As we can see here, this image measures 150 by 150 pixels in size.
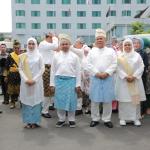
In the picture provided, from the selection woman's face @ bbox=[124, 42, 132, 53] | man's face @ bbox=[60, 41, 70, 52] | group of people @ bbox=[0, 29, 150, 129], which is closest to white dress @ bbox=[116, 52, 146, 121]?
Answer: group of people @ bbox=[0, 29, 150, 129]

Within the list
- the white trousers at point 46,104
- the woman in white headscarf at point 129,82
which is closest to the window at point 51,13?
the white trousers at point 46,104

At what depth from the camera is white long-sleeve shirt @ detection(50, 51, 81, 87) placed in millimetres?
8617

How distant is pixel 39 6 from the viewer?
6881 centimetres

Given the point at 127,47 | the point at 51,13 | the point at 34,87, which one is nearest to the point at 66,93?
the point at 34,87

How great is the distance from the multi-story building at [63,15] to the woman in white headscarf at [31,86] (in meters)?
59.6

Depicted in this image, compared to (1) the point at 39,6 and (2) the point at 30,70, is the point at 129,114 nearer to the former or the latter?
(2) the point at 30,70

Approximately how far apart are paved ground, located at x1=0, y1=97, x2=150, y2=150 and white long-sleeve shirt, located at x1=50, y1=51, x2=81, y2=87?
991 mm

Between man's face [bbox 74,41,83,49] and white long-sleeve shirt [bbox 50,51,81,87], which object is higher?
man's face [bbox 74,41,83,49]

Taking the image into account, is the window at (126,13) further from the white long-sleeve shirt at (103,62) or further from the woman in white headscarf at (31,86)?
the woman in white headscarf at (31,86)

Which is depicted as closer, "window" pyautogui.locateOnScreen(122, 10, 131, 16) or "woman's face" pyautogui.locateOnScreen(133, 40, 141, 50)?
"woman's face" pyautogui.locateOnScreen(133, 40, 141, 50)

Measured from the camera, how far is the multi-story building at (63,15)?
6831 centimetres

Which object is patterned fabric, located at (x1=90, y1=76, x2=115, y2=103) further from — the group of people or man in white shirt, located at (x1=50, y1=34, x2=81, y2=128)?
man in white shirt, located at (x1=50, y1=34, x2=81, y2=128)

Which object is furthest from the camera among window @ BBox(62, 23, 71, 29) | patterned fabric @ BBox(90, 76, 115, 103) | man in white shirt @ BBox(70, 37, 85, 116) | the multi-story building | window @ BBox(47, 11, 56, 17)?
window @ BBox(47, 11, 56, 17)

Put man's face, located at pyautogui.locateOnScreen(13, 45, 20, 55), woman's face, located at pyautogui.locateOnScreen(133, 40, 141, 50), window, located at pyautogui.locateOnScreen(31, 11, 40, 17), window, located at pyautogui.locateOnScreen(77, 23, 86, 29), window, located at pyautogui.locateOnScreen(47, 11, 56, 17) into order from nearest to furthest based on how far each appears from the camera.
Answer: woman's face, located at pyautogui.locateOnScreen(133, 40, 141, 50) → man's face, located at pyautogui.locateOnScreen(13, 45, 20, 55) → window, located at pyautogui.locateOnScreen(77, 23, 86, 29) → window, located at pyautogui.locateOnScreen(47, 11, 56, 17) → window, located at pyautogui.locateOnScreen(31, 11, 40, 17)
